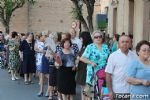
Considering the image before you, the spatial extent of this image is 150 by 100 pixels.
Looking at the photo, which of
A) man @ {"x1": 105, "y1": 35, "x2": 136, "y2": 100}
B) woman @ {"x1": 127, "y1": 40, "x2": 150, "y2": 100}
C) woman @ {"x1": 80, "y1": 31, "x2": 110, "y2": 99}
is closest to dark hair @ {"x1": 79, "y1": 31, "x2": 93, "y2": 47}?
woman @ {"x1": 80, "y1": 31, "x2": 110, "y2": 99}

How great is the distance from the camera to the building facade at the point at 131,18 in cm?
1988

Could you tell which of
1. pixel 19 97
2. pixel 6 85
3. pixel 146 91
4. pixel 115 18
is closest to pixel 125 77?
pixel 146 91

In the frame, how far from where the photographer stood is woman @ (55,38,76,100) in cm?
982

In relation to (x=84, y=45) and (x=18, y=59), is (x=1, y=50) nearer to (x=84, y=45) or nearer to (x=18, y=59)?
(x=18, y=59)

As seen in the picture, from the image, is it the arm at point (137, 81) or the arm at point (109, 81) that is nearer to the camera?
the arm at point (137, 81)

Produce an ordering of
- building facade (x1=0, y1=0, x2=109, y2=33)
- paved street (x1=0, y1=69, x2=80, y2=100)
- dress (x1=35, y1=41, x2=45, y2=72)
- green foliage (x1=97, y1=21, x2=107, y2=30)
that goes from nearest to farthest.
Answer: paved street (x1=0, y1=69, x2=80, y2=100)
dress (x1=35, y1=41, x2=45, y2=72)
green foliage (x1=97, y1=21, x2=107, y2=30)
building facade (x1=0, y1=0, x2=109, y2=33)

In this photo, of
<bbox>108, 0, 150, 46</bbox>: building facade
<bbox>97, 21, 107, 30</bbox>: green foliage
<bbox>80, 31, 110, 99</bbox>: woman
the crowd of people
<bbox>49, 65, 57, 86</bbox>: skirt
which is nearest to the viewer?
the crowd of people

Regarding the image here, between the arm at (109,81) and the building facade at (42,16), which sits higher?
the building facade at (42,16)

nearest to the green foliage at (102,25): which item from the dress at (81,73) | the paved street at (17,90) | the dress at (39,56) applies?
the paved street at (17,90)

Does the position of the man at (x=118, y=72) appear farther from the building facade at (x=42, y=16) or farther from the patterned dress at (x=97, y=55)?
the building facade at (x=42, y=16)

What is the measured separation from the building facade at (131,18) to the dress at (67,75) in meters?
10.5

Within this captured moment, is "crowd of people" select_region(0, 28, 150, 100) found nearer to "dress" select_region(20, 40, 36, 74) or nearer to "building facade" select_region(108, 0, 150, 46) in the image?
"dress" select_region(20, 40, 36, 74)

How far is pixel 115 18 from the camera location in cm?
2784

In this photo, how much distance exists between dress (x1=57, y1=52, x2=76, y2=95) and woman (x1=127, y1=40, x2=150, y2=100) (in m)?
3.94
